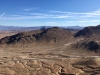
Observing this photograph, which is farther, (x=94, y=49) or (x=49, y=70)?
(x=94, y=49)

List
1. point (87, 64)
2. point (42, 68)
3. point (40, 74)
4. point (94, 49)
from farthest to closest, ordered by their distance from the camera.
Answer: point (94, 49)
point (87, 64)
point (42, 68)
point (40, 74)

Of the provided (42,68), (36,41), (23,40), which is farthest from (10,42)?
(42,68)

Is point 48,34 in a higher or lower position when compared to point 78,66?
higher

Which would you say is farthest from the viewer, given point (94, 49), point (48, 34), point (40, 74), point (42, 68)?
point (48, 34)

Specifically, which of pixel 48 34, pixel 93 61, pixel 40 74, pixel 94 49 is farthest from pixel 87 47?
pixel 40 74

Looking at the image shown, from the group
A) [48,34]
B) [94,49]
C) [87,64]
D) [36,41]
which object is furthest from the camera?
[48,34]

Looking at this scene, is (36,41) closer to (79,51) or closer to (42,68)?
(79,51)

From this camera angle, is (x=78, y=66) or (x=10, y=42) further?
(x=10, y=42)

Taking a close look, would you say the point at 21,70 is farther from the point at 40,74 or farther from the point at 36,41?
the point at 36,41

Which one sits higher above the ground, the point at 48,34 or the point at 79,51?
the point at 48,34
